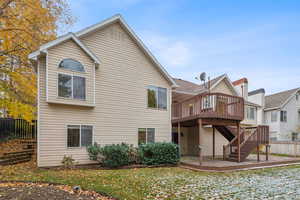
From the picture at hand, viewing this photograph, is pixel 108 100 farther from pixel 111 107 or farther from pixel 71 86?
pixel 71 86

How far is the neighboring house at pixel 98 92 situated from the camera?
9.40 meters

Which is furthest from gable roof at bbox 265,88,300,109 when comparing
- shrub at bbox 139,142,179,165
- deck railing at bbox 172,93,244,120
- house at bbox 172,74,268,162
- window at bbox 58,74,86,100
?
window at bbox 58,74,86,100

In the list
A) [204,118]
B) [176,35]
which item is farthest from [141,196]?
[176,35]

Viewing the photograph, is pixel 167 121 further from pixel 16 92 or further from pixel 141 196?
pixel 16 92

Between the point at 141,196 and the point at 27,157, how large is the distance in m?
8.73

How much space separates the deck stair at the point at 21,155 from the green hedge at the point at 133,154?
3.79m

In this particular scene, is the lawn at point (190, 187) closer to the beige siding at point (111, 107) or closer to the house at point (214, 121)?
the beige siding at point (111, 107)

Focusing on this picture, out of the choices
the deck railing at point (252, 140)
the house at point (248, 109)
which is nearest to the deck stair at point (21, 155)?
the deck railing at point (252, 140)

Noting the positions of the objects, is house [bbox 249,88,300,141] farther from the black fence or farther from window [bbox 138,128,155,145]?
the black fence

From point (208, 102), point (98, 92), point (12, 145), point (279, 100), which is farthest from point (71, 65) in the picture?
point (279, 100)

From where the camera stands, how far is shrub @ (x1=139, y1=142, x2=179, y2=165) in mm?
11094

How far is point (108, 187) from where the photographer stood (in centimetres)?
605

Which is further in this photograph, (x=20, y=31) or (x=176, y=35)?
(x=176, y=35)

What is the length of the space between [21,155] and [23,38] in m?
7.25
